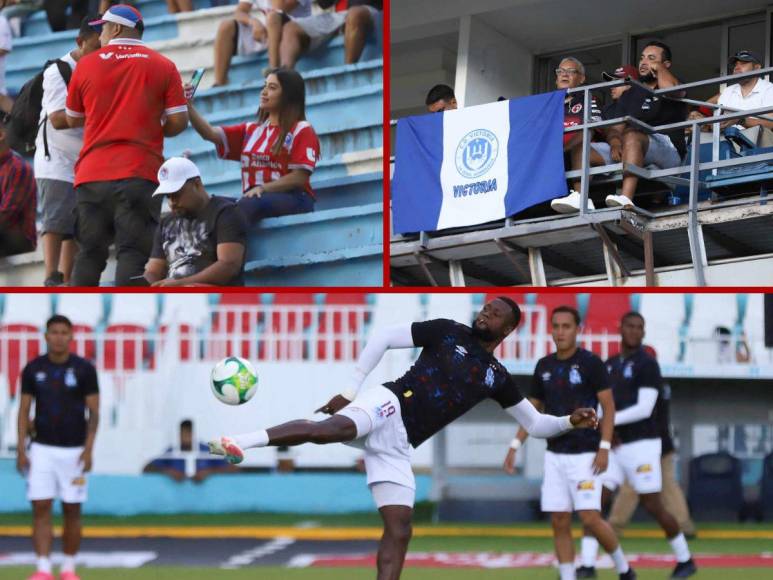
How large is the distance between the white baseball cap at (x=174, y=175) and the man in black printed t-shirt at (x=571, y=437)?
282 centimetres

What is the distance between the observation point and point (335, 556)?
37.1 feet

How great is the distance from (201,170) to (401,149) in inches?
66.2

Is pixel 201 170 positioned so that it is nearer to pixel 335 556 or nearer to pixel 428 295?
pixel 428 295

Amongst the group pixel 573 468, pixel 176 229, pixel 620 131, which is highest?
pixel 620 131

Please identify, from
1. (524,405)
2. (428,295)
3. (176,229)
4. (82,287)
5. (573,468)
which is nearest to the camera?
(524,405)

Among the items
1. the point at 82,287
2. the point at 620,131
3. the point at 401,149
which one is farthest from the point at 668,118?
the point at 82,287

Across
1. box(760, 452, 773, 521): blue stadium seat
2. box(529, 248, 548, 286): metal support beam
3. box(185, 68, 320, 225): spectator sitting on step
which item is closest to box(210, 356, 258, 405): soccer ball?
box(185, 68, 320, 225): spectator sitting on step

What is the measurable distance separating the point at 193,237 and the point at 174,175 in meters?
0.55

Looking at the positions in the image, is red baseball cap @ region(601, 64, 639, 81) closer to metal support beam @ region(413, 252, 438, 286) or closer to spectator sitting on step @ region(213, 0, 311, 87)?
metal support beam @ region(413, 252, 438, 286)

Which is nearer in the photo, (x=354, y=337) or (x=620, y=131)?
(x=620, y=131)

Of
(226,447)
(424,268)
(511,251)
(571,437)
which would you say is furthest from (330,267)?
(226,447)

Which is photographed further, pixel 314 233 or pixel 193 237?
pixel 314 233

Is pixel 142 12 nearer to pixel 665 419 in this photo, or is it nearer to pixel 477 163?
pixel 477 163

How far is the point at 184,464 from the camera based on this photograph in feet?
42.5
